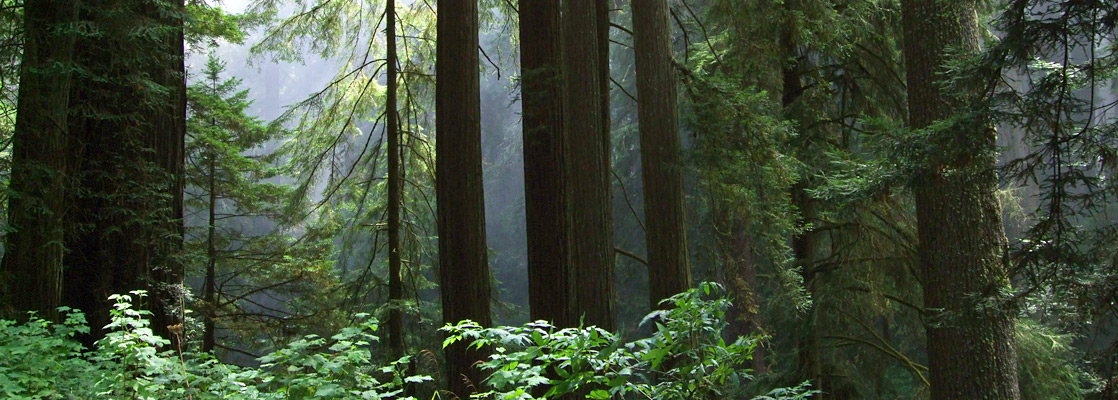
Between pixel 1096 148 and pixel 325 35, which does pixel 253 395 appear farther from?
pixel 325 35

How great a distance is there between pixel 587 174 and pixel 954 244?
307cm

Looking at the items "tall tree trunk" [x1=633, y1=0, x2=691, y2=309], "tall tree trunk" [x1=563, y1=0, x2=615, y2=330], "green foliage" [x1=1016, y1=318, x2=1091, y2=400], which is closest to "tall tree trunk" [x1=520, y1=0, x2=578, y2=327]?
"tall tree trunk" [x1=563, y1=0, x2=615, y2=330]

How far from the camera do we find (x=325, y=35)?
34.6 feet

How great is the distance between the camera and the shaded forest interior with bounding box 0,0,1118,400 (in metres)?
3.54

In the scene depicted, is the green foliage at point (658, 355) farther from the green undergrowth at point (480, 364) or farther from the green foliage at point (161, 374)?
the green foliage at point (161, 374)

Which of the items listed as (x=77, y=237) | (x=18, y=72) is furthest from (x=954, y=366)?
(x=18, y=72)

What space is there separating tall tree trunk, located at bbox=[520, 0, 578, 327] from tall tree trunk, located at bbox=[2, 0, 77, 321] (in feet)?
11.1

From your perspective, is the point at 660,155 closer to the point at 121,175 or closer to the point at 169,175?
the point at 169,175

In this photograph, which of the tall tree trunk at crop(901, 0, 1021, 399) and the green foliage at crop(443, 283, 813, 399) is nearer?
the green foliage at crop(443, 283, 813, 399)

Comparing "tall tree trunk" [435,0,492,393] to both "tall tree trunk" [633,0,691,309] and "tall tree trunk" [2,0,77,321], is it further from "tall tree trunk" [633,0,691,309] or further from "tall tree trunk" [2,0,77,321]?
"tall tree trunk" [2,0,77,321]

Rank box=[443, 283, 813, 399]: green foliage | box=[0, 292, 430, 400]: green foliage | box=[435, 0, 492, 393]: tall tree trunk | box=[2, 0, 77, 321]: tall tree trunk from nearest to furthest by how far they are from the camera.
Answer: box=[443, 283, 813, 399]: green foliage
box=[0, 292, 430, 400]: green foliage
box=[2, 0, 77, 321]: tall tree trunk
box=[435, 0, 492, 393]: tall tree trunk

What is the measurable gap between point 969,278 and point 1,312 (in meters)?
6.79

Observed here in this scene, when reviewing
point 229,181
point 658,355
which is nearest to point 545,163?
point 658,355

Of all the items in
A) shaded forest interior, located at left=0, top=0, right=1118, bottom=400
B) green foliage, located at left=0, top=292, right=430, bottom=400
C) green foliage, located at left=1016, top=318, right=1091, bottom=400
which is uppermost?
shaded forest interior, located at left=0, top=0, right=1118, bottom=400
